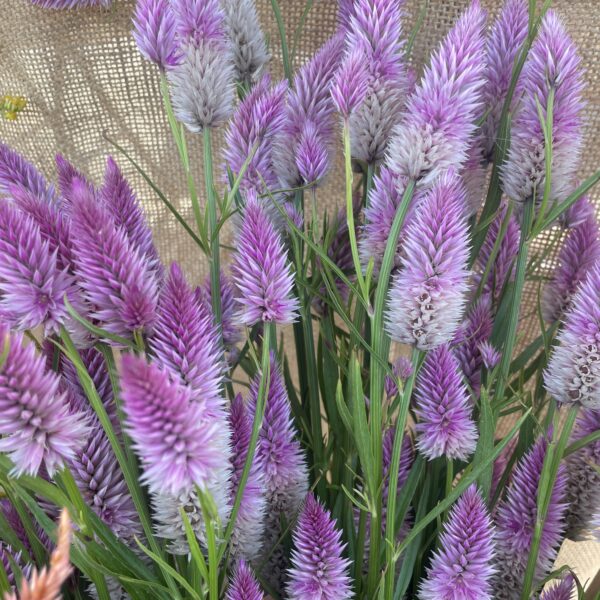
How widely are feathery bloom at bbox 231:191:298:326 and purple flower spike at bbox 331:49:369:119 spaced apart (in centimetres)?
7

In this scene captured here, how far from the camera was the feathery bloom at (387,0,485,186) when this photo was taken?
34 centimetres

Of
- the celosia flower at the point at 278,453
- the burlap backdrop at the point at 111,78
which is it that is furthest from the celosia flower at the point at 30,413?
the burlap backdrop at the point at 111,78

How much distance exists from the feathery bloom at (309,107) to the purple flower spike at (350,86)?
61 millimetres

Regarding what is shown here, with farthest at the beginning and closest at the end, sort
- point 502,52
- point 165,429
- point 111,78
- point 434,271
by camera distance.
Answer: point 111,78, point 502,52, point 434,271, point 165,429

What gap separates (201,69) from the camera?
1.32 feet

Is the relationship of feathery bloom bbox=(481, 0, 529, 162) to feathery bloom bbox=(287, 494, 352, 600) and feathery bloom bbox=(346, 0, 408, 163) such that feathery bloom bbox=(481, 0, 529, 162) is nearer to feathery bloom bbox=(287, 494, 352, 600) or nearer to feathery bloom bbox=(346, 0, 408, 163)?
feathery bloom bbox=(346, 0, 408, 163)

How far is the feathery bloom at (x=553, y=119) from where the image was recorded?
0.38m

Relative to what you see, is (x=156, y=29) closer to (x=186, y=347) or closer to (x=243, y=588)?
(x=186, y=347)

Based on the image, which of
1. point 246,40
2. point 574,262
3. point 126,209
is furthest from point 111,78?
point 574,262

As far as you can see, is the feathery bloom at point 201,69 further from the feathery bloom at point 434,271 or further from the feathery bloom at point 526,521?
the feathery bloom at point 526,521

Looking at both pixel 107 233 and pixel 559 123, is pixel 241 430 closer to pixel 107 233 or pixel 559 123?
pixel 107 233

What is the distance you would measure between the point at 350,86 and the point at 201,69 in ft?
0.33

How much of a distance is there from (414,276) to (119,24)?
456 mm

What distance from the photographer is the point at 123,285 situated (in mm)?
293
